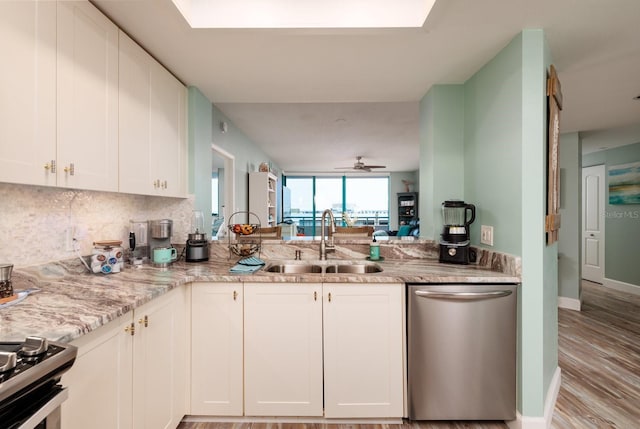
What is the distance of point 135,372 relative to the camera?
4.57 ft

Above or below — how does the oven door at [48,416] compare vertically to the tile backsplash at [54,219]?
below

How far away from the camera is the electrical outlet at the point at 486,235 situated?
81.6 inches

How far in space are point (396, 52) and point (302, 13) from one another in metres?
0.64

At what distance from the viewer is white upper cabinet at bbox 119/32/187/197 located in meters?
1.76

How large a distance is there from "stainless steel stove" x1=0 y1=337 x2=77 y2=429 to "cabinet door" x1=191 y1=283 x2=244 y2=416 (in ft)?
3.17

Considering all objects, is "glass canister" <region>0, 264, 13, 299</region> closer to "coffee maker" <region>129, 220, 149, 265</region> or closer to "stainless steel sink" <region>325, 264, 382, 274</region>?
"coffee maker" <region>129, 220, 149, 265</region>

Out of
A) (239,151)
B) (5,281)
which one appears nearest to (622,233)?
(239,151)

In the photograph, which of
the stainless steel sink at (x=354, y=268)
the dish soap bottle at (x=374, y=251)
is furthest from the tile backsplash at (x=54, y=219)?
the dish soap bottle at (x=374, y=251)

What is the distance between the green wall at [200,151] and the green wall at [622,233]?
248 inches

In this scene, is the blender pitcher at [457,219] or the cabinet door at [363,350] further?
the blender pitcher at [457,219]

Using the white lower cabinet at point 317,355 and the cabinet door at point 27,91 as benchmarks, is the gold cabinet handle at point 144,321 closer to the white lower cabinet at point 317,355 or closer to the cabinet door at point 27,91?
the white lower cabinet at point 317,355

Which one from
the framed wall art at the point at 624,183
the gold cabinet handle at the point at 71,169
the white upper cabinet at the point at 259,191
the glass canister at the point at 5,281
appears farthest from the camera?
the white upper cabinet at the point at 259,191

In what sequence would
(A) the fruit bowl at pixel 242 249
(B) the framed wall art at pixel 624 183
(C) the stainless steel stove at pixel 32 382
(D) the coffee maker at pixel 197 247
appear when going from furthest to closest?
(B) the framed wall art at pixel 624 183 < (A) the fruit bowl at pixel 242 249 < (D) the coffee maker at pixel 197 247 < (C) the stainless steel stove at pixel 32 382

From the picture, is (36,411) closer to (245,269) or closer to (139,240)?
(245,269)
